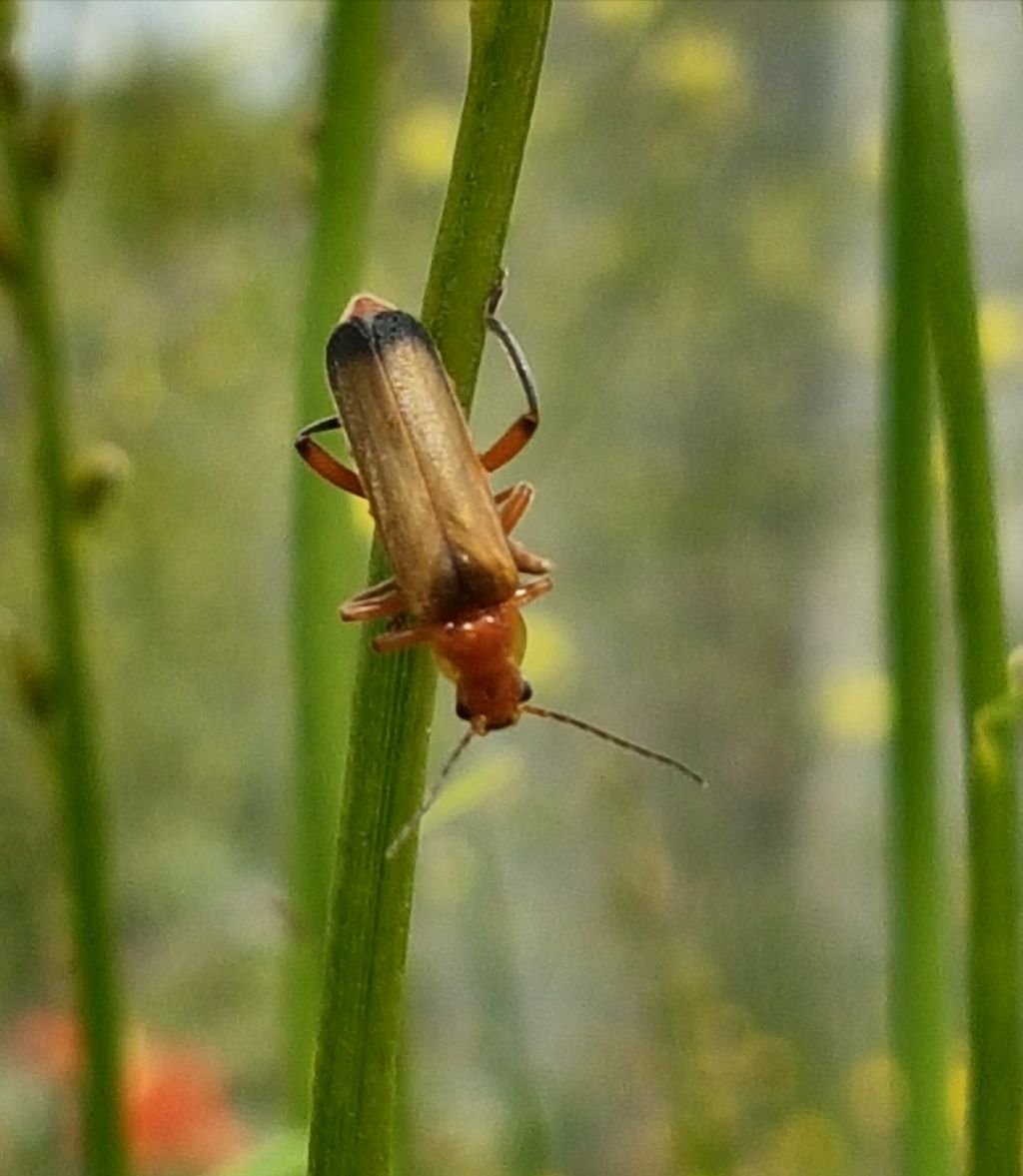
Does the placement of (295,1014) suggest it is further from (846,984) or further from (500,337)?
(846,984)

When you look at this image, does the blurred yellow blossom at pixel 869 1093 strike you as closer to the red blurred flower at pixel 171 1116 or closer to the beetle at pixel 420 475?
the red blurred flower at pixel 171 1116

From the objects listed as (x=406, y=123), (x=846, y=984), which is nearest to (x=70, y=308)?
(x=406, y=123)

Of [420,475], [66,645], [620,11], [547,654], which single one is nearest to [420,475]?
[420,475]

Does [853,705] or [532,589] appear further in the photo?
[853,705]

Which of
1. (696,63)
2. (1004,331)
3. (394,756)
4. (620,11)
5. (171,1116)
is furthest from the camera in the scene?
(696,63)

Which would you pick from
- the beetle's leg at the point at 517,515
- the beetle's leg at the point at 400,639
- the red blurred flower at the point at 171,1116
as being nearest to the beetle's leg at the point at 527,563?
the beetle's leg at the point at 517,515

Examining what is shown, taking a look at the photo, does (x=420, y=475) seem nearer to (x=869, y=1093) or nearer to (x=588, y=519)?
(x=869, y=1093)

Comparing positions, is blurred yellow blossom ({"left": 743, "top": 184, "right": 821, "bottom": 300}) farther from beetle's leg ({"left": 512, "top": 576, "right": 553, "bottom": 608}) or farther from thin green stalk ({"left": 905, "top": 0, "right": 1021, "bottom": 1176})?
thin green stalk ({"left": 905, "top": 0, "right": 1021, "bottom": 1176})
